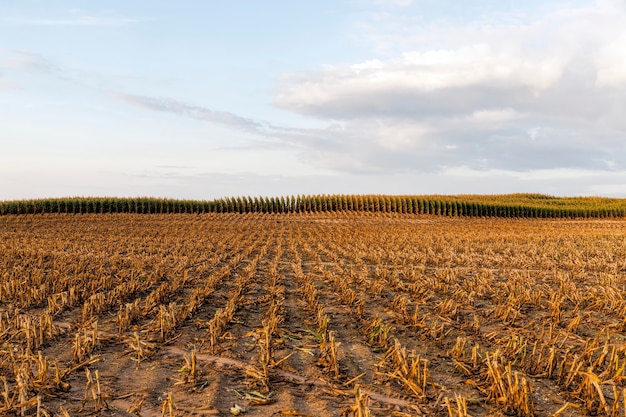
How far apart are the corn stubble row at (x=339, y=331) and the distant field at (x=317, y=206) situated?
3479 cm

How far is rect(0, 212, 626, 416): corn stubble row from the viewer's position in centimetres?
495

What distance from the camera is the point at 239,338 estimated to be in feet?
22.4

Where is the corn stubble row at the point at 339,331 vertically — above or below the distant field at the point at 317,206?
below

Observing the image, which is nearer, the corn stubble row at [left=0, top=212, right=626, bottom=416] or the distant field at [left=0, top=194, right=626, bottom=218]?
the corn stubble row at [left=0, top=212, right=626, bottom=416]

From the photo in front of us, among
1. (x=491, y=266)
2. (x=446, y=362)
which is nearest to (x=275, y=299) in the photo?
(x=446, y=362)

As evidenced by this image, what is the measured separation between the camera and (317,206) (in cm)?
5078

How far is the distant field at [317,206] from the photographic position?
48219 millimetres

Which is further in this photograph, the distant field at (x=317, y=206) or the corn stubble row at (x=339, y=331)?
the distant field at (x=317, y=206)

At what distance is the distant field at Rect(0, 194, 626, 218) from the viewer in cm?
4822

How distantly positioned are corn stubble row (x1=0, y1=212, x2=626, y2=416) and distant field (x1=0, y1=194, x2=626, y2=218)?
3479 centimetres

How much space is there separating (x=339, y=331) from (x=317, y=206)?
43.6 m

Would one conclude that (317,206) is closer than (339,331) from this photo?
No

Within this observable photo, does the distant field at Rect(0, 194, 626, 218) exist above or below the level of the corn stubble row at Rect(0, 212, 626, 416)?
above

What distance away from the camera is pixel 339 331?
23.7ft
